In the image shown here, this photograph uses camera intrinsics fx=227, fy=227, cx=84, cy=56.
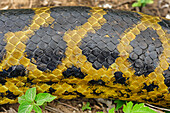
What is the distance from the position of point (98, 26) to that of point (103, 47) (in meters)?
0.24

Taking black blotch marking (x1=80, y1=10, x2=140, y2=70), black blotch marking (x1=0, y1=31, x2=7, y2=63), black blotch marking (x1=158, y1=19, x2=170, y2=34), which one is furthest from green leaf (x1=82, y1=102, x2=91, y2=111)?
black blotch marking (x1=158, y1=19, x2=170, y2=34)

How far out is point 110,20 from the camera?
2.46 metres

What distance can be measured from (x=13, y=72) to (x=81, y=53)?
715 mm

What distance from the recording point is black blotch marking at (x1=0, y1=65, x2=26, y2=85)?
7.47ft

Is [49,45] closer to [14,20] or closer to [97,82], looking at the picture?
[14,20]

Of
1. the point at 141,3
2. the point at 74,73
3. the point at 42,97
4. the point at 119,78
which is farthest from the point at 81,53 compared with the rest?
the point at 141,3

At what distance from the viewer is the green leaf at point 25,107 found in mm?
2265

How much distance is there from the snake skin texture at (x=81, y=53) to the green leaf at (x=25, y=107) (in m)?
0.21

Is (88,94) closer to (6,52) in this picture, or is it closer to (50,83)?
(50,83)

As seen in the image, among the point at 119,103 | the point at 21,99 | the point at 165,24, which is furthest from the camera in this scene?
the point at 119,103

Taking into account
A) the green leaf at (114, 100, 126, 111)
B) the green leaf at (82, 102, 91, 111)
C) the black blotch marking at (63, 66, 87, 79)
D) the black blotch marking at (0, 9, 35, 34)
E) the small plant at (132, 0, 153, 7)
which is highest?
the black blotch marking at (0, 9, 35, 34)

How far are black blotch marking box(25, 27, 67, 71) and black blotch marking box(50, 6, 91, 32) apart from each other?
12cm

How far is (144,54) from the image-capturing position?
7.76 feet

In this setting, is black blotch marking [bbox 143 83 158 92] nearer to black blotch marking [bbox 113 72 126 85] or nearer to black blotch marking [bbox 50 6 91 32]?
black blotch marking [bbox 113 72 126 85]
